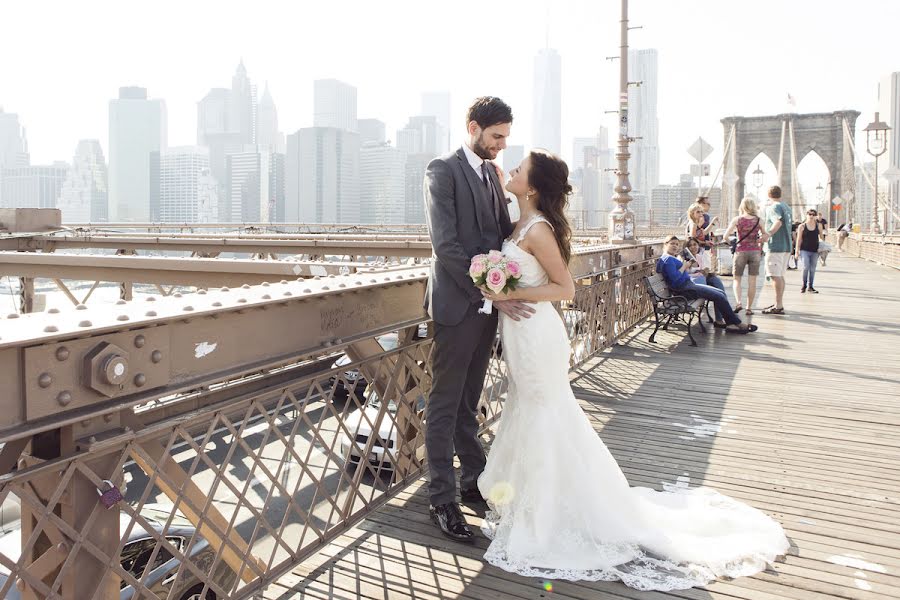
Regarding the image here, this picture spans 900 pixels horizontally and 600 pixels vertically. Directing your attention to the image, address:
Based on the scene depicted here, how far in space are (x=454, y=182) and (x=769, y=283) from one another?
14921 mm

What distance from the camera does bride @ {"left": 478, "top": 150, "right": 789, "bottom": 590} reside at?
3.04 metres

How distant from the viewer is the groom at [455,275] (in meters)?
3.22

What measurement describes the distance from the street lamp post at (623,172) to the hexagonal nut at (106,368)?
33.9ft

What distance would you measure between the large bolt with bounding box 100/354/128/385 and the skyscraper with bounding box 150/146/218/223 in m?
77.5

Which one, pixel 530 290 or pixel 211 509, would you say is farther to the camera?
pixel 530 290

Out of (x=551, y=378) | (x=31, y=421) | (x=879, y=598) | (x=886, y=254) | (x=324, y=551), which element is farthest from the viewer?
(x=886, y=254)

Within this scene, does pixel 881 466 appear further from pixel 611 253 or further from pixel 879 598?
pixel 611 253

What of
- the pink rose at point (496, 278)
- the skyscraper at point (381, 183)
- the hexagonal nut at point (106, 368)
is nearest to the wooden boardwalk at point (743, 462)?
the pink rose at point (496, 278)

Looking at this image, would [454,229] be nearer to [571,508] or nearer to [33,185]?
[571,508]

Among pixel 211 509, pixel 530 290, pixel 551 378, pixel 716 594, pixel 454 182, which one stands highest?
pixel 454 182

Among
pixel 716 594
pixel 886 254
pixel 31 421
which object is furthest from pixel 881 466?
pixel 886 254

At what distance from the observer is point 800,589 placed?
2.86m

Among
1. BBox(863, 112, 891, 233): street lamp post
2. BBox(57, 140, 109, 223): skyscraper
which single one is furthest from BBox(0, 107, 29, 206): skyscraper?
BBox(863, 112, 891, 233): street lamp post

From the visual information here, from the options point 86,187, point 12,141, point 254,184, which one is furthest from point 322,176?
point 12,141
